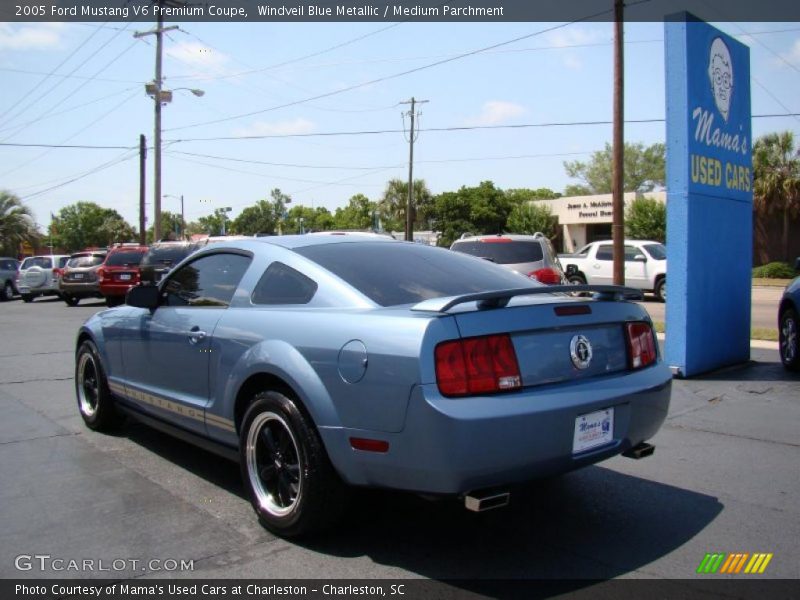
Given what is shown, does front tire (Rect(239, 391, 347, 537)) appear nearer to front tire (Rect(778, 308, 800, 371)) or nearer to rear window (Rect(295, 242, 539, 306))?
rear window (Rect(295, 242, 539, 306))

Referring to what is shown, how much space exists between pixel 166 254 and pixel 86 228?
3682 inches

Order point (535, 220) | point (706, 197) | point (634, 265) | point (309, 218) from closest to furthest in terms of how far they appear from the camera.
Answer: point (706, 197), point (634, 265), point (535, 220), point (309, 218)

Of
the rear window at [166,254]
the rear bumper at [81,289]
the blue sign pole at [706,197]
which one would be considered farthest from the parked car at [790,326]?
the rear bumper at [81,289]

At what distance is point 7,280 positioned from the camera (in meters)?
28.1

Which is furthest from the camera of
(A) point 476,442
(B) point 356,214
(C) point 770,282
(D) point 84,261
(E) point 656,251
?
(B) point 356,214

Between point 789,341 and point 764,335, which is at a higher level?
point 789,341

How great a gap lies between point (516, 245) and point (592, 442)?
892 cm

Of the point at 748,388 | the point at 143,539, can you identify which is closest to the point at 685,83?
the point at 748,388

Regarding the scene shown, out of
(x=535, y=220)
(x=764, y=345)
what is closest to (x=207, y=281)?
(x=764, y=345)

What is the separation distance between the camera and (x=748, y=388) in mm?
7422

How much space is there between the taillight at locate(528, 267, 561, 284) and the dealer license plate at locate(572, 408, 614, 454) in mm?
8233

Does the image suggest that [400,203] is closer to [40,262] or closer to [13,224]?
[13,224]

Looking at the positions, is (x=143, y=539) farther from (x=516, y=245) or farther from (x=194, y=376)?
(x=516, y=245)

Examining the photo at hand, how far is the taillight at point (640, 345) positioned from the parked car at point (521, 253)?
24.9ft
